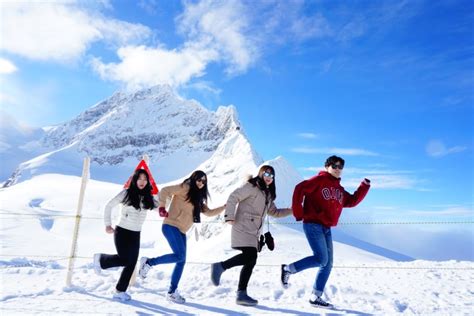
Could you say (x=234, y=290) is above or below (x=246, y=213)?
below

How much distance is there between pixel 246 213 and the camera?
5.48 metres

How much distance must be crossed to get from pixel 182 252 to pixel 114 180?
6597 inches

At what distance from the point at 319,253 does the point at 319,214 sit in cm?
56

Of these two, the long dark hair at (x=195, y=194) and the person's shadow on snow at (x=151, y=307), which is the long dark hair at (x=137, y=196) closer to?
the long dark hair at (x=195, y=194)

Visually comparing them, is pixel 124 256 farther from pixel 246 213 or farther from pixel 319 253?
pixel 319 253

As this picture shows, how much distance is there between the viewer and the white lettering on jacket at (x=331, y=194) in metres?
5.39

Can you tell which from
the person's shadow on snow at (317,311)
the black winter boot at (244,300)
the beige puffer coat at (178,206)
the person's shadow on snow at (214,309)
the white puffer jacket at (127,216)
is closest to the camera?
the person's shadow on snow at (214,309)

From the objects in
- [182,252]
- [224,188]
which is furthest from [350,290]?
[224,188]

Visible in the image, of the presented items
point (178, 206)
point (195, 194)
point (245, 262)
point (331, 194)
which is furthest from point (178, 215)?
point (331, 194)

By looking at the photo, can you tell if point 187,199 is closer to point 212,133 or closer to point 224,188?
point 224,188

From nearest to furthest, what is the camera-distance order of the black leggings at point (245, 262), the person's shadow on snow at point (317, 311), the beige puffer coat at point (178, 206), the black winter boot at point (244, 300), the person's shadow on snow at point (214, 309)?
the person's shadow on snow at point (214, 309)
the person's shadow on snow at point (317, 311)
the black winter boot at point (244, 300)
the black leggings at point (245, 262)
the beige puffer coat at point (178, 206)

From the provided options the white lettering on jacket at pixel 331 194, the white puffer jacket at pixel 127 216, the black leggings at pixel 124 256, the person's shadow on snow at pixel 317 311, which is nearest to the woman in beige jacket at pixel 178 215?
the black leggings at pixel 124 256

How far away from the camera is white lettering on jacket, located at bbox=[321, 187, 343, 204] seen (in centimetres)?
539

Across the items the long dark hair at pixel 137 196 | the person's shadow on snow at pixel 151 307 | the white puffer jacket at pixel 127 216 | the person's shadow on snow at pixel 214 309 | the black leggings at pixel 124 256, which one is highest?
the long dark hair at pixel 137 196
